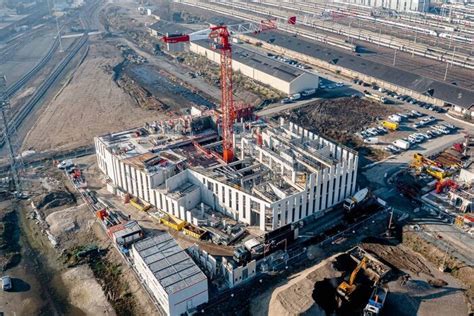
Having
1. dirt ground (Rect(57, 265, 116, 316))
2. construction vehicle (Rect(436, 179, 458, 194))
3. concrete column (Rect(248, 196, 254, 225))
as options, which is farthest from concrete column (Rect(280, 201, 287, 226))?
construction vehicle (Rect(436, 179, 458, 194))

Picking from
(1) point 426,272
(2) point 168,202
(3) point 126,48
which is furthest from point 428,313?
(3) point 126,48

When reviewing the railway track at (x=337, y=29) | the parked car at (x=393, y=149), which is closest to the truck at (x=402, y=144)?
the parked car at (x=393, y=149)

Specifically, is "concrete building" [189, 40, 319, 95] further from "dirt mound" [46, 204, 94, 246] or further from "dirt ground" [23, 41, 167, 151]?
"dirt mound" [46, 204, 94, 246]

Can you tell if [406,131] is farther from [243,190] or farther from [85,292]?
[85,292]

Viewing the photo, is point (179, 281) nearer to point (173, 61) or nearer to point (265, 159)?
point (265, 159)

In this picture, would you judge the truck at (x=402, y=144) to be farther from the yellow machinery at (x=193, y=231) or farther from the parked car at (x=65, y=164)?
the parked car at (x=65, y=164)

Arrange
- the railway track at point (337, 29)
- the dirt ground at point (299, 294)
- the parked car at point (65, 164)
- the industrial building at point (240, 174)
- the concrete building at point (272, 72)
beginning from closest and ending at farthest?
1. the dirt ground at point (299, 294)
2. the industrial building at point (240, 174)
3. the parked car at point (65, 164)
4. the concrete building at point (272, 72)
5. the railway track at point (337, 29)

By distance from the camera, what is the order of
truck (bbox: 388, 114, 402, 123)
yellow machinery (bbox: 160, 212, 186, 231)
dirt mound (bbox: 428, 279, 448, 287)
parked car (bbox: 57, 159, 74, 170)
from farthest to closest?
truck (bbox: 388, 114, 402, 123) → parked car (bbox: 57, 159, 74, 170) → yellow machinery (bbox: 160, 212, 186, 231) → dirt mound (bbox: 428, 279, 448, 287)

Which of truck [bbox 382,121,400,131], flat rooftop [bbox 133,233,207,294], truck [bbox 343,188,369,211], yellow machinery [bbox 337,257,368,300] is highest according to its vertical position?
truck [bbox 382,121,400,131]
